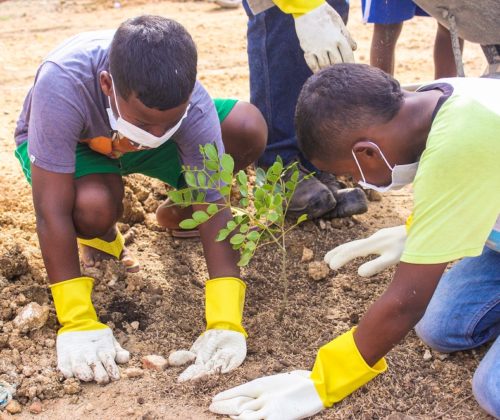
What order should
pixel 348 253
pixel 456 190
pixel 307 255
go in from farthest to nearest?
1. pixel 307 255
2. pixel 348 253
3. pixel 456 190

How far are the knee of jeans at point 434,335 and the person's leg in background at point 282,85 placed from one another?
0.76 metres

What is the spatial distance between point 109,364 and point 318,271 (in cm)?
85

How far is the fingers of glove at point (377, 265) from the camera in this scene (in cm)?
246

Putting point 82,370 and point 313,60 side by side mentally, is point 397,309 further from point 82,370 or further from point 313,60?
point 313,60

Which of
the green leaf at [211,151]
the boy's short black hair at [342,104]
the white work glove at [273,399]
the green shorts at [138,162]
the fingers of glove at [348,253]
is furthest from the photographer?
the fingers of glove at [348,253]

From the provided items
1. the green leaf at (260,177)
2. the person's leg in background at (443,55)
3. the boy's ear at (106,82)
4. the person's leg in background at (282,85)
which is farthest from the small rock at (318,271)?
the person's leg in background at (443,55)

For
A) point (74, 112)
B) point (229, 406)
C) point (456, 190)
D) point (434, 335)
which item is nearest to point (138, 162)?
point (74, 112)

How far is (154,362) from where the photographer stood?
2143 millimetres

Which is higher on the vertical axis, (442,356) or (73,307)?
(73,307)

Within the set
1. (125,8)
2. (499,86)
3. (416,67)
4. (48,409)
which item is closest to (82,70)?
(48,409)

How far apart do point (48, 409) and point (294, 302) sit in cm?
90

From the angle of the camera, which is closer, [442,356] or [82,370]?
[82,370]

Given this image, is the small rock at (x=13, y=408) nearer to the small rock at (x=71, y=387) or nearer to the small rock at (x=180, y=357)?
the small rock at (x=71, y=387)

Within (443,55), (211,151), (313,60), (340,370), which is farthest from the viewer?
(443,55)
